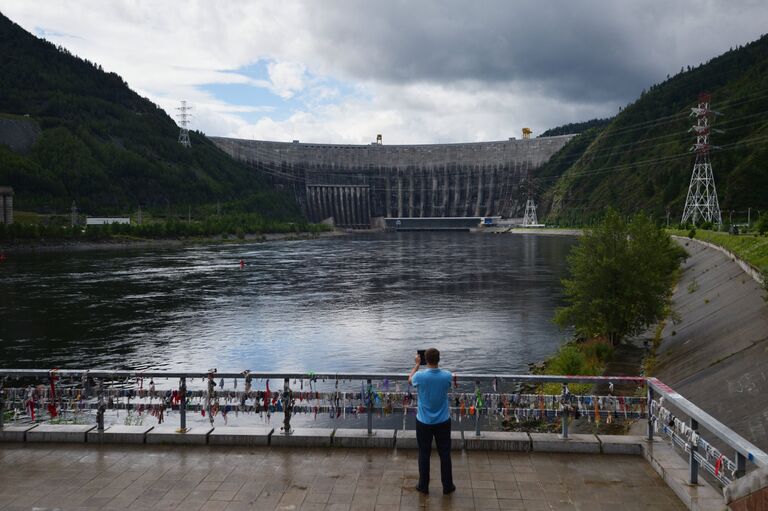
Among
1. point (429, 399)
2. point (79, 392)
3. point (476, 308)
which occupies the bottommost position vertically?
point (476, 308)

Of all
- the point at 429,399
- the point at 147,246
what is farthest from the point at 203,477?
the point at 147,246

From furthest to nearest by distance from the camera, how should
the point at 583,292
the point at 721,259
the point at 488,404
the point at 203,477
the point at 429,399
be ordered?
the point at 721,259 → the point at 583,292 → the point at 488,404 → the point at 203,477 → the point at 429,399

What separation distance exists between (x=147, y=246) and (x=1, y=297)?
3523 inches

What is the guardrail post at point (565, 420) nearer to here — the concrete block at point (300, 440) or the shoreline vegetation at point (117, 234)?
the concrete block at point (300, 440)

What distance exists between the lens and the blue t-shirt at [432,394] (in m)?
10.3

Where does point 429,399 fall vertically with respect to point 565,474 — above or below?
above

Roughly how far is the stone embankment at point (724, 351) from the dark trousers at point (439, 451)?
9273 millimetres

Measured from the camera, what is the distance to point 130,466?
37.6ft

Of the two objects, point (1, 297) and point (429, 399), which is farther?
point (1, 297)

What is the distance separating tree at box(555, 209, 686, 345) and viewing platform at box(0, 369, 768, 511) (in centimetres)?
2131

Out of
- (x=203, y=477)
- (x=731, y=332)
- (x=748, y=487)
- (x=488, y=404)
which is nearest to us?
(x=748, y=487)

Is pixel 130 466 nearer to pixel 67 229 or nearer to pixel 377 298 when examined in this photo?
pixel 377 298

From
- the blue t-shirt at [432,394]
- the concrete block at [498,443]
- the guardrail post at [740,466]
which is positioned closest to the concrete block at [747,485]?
the guardrail post at [740,466]

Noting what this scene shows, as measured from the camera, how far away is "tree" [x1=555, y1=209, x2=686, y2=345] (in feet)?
115
